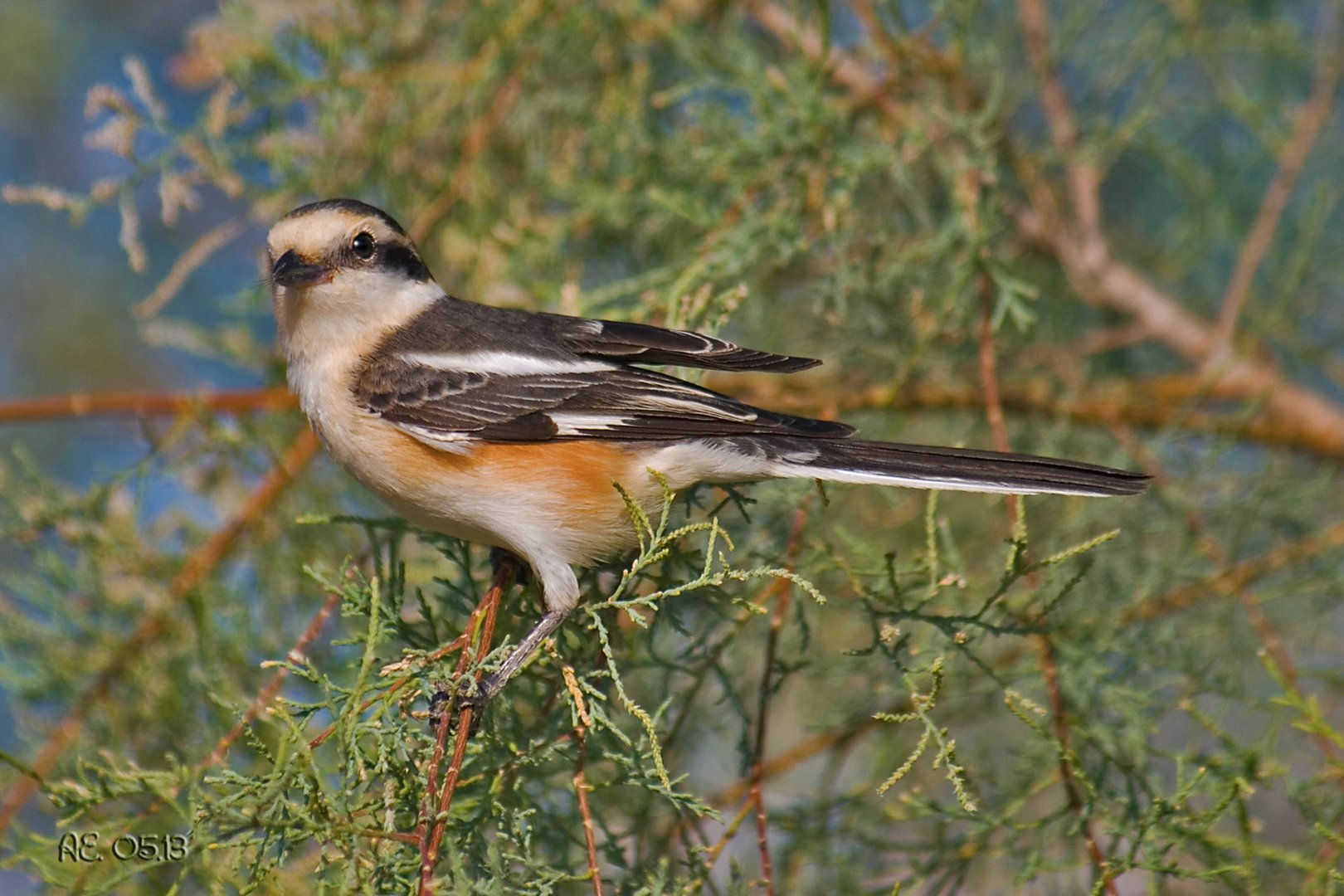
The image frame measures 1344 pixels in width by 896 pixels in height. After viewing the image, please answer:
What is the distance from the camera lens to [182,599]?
365 centimetres

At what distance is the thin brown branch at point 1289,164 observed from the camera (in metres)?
3.93

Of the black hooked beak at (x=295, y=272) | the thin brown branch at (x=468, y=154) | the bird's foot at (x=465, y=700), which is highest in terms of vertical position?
the thin brown branch at (x=468, y=154)

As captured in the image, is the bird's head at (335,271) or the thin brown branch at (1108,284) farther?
the thin brown branch at (1108,284)

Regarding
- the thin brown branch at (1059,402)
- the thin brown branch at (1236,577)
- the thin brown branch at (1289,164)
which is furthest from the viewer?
the thin brown branch at (1289,164)

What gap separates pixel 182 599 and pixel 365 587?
1.28m

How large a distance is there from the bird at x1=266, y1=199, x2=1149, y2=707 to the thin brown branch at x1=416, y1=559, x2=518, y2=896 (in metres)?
0.10

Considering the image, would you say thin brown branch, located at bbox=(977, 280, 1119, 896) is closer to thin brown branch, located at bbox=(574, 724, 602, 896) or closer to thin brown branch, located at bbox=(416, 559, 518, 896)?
thin brown branch, located at bbox=(574, 724, 602, 896)

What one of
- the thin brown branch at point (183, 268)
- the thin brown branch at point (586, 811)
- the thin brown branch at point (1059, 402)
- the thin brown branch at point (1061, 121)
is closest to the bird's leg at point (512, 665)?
the thin brown branch at point (586, 811)

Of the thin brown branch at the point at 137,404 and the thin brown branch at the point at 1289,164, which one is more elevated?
the thin brown branch at the point at 1289,164

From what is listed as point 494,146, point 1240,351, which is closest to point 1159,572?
point 1240,351

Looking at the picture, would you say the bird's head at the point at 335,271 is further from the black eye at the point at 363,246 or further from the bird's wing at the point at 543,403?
the bird's wing at the point at 543,403

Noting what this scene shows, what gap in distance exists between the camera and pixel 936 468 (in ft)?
9.50

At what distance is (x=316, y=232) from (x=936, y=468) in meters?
1.87

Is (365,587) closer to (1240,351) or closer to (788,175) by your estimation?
(788,175)
